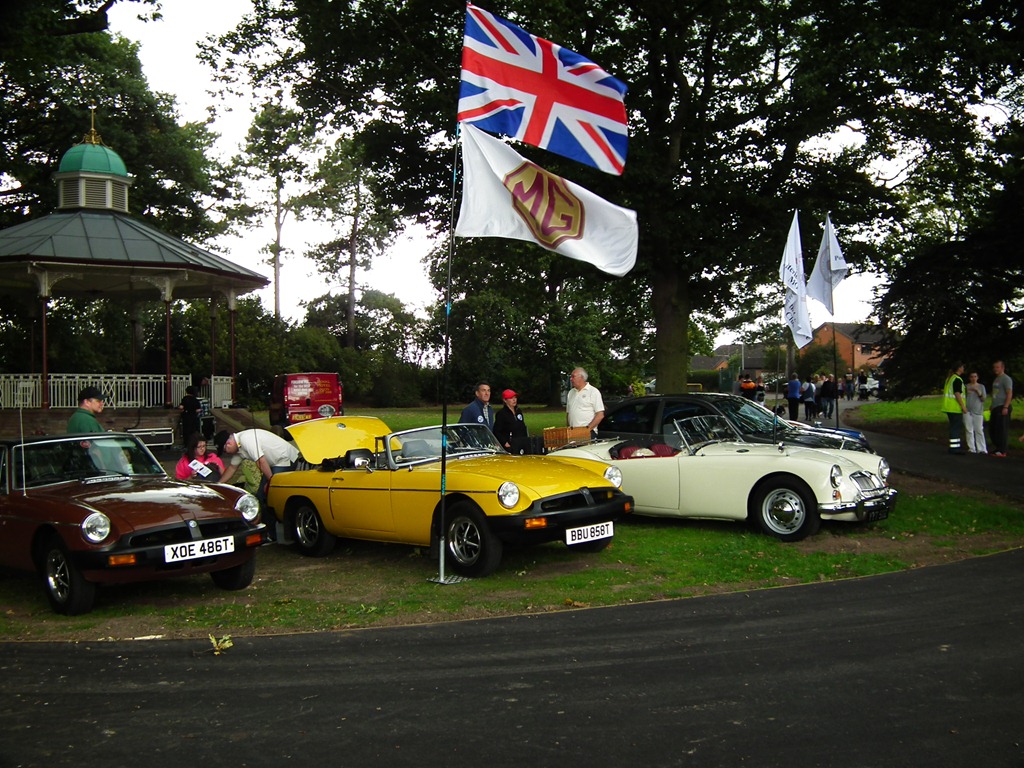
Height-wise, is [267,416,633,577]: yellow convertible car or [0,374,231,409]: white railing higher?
[0,374,231,409]: white railing

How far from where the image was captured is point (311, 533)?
1038 centimetres

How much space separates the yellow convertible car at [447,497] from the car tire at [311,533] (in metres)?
0.01

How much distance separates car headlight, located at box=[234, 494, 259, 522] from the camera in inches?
326

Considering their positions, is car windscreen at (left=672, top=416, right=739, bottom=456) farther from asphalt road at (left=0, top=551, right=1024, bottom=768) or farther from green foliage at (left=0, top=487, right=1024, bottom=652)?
asphalt road at (left=0, top=551, right=1024, bottom=768)

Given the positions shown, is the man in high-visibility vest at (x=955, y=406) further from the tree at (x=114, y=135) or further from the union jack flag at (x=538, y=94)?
the tree at (x=114, y=135)

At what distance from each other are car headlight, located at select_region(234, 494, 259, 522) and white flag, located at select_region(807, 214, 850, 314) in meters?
10.8

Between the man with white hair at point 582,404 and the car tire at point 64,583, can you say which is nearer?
the car tire at point 64,583

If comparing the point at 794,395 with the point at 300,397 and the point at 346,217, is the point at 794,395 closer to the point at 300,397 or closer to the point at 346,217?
the point at 300,397

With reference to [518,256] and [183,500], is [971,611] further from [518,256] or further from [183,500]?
[518,256]

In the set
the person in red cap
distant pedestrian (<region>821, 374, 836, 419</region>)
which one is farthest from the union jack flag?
distant pedestrian (<region>821, 374, 836, 419</region>)

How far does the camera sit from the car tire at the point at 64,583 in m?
7.41

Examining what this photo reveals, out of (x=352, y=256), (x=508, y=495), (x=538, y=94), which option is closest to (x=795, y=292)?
(x=538, y=94)

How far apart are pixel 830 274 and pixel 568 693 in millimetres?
12338

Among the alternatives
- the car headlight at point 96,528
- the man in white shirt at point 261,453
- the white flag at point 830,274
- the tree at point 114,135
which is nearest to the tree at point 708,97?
the white flag at point 830,274
